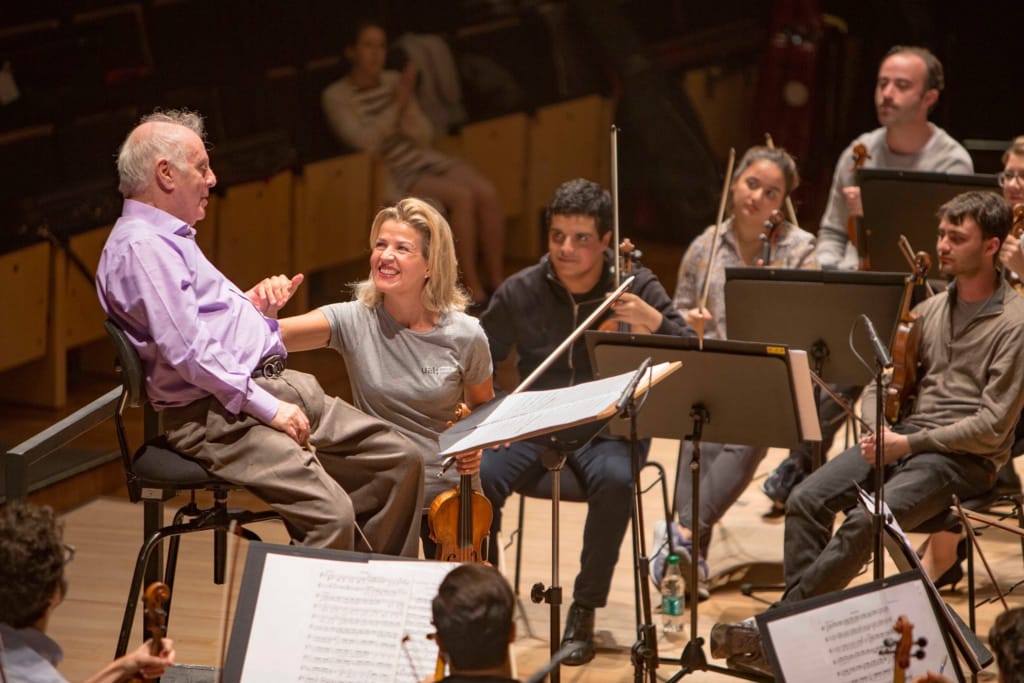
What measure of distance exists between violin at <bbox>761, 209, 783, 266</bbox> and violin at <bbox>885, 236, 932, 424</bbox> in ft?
2.16

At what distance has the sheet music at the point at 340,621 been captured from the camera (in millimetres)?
2707

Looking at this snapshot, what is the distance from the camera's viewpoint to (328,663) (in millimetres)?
2715

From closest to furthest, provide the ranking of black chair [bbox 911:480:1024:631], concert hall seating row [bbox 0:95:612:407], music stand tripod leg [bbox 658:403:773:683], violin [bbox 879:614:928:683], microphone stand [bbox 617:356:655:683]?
violin [bbox 879:614:928:683] < microphone stand [bbox 617:356:655:683] < music stand tripod leg [bbox 658:403:773:683] < black chair [bbox 911:480:1024:631] < concert hall seating row [bbox 0:95:612:407]

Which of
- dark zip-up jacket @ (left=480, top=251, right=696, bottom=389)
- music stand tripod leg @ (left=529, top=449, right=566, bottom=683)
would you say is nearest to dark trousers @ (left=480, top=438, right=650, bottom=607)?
dark zip-up jacket @ (left=480, top=251, right=696, bottom=389)

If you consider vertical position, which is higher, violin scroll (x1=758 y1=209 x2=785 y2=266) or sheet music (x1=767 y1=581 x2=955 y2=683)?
violin scroll (x1=758 y1=209 x2=785 y2=266)

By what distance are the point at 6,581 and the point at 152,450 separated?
92 cm

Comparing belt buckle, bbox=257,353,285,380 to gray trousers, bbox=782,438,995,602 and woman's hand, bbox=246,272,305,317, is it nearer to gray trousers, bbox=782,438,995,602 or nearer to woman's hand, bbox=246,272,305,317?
woman's hand, bbox=246,272,305,317

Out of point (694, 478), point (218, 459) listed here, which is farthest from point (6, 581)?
point (694, 478)

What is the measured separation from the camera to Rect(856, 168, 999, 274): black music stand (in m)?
4.68

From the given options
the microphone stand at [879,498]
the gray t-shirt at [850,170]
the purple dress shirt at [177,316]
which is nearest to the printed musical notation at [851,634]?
the microphone stand at [879,498]

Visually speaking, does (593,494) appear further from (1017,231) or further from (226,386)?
(1017,231)

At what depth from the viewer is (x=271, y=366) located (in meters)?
3.33

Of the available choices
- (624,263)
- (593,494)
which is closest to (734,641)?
(593,494)

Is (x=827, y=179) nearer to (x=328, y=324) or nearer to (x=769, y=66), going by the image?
(x=769, y=66)
